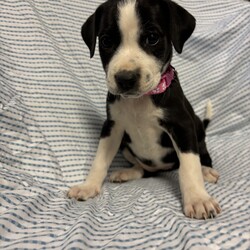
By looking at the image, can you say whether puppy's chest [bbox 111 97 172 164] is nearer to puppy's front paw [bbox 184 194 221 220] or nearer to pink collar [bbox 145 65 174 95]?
pink collar [bbox 145 65 174 95]

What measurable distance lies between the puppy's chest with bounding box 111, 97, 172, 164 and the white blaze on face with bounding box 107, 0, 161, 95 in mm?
281

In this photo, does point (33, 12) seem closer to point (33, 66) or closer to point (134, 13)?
point (33, 66)

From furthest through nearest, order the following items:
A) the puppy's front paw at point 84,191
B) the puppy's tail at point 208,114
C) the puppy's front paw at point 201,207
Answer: the puppy's tail at point 208,114 → the puppy's front paw at point 84,191 → the puppy's front paw at point 201,207

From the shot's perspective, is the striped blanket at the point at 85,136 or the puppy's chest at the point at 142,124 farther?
the puppy's chest at the point at 142,124

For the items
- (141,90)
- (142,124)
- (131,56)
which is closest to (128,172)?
(142,124)

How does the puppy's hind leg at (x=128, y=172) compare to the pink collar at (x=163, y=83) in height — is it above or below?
below

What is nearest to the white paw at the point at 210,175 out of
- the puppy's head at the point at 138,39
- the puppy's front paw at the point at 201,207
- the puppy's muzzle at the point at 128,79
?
the puppy's front paw at the point at 201,207

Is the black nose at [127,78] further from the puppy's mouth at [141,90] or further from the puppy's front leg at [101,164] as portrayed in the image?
the puppy's front leg at [101,164]

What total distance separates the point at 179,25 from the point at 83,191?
122 centimetres

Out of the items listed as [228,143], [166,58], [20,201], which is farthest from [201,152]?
[20,201]

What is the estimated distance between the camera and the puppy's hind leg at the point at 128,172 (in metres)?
2.89

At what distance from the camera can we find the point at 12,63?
2.90 metres

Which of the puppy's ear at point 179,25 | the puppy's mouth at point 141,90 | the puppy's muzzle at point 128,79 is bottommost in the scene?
the puppy's mouth at point 141,90

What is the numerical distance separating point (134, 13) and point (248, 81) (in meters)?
1.83
